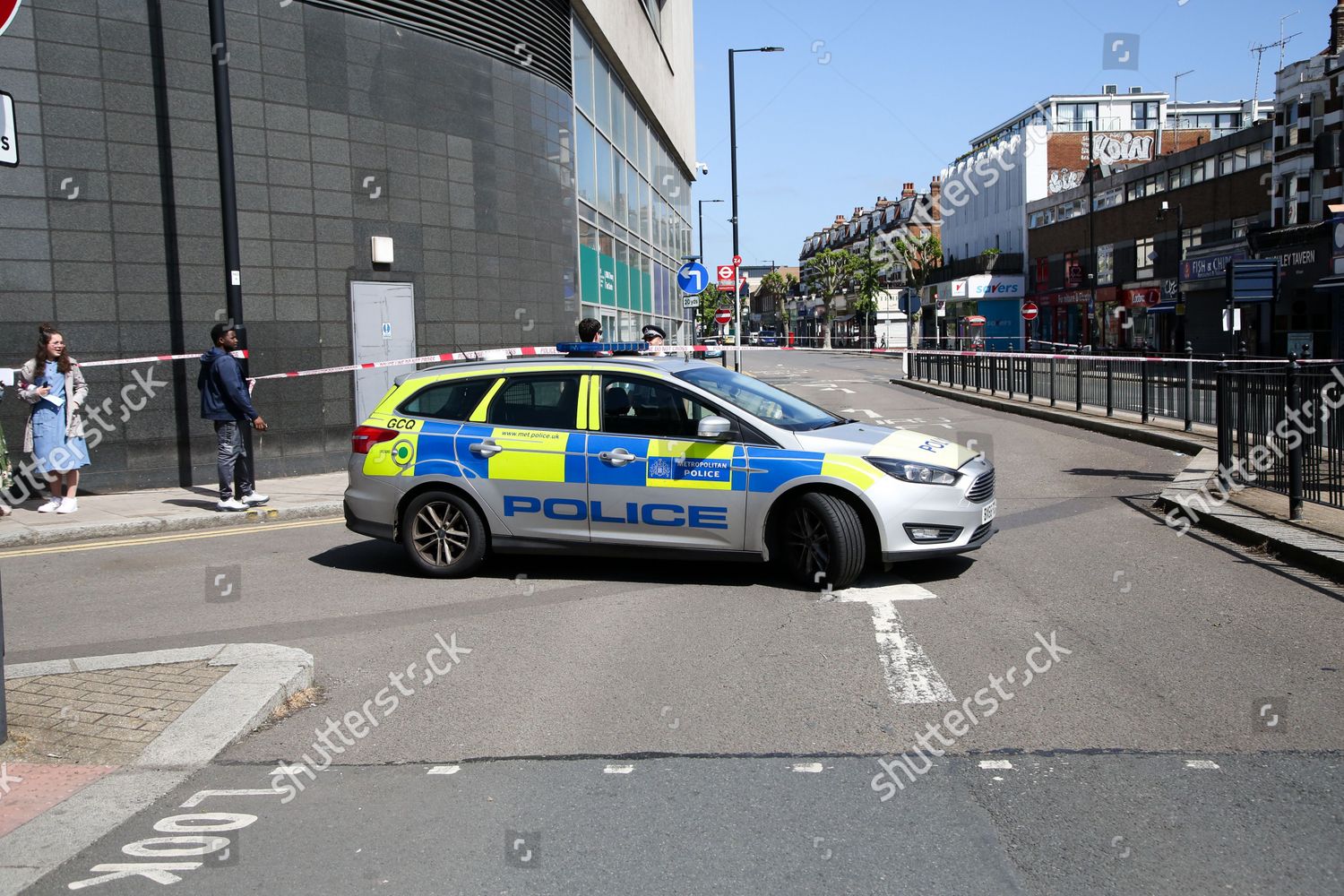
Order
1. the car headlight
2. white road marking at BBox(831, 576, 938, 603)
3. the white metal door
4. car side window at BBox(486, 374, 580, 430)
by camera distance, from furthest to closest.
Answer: the white metal door < car side window at BBox(486, 374, 580, 430) < the car headlight < white road marking at BBox(831, 576, 938, 603)

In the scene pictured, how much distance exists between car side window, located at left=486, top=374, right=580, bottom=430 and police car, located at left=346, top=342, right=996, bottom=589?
0.01 meters

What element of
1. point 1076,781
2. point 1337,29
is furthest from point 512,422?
point 1337,29

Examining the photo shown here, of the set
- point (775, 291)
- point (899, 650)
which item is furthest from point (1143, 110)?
point (899, 650)

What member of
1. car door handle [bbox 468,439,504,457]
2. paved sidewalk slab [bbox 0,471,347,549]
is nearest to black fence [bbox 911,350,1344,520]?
car door handle [bbox 468,439,504,457]

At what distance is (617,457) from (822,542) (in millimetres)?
1567

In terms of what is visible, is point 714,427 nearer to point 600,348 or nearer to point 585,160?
point 600,348

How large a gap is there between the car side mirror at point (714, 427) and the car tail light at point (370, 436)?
2486 mm

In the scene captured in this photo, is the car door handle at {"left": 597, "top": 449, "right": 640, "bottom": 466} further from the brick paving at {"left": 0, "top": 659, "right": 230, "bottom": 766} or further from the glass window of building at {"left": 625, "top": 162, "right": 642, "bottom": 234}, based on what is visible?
the glass window of building at {"left": 625, "top": 162, "right": 642, "bottom": 234}

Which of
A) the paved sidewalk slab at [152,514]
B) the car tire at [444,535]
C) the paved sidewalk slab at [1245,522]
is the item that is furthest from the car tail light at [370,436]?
the paved sidewalk slab at [1245,522]

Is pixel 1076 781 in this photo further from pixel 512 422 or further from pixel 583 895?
pixel 512 422

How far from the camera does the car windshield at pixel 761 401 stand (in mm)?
8195

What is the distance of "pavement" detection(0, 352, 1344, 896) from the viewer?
387 centimetres

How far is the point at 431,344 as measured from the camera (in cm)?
1658

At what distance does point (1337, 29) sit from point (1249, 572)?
44685mm
